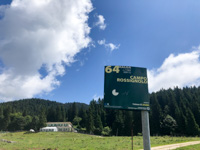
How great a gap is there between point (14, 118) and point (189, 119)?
4169 inches

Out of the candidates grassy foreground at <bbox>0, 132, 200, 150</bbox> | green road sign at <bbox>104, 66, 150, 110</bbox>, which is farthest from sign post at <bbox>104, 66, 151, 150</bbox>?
grassy foreground at <bbox>0, 132, 200, 150</bbox>

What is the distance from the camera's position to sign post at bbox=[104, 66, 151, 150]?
1267 cm

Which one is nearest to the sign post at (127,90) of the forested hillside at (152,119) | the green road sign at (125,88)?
the green road sign at (125,88)

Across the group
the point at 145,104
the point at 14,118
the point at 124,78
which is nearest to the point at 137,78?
the point at 124,78

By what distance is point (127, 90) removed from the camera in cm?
1302

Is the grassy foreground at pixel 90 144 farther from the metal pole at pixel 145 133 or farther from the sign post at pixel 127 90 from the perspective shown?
the sign post at pixel 127 90

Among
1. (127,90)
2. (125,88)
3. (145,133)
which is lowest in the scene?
(145,133)

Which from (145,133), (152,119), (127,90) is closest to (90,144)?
(145,133)

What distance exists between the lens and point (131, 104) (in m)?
12.8

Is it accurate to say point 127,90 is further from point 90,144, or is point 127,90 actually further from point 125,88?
point 90,144

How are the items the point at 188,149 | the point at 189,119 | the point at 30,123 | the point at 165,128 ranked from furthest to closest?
the point at 30,123 < the point at 165,128 < the point at 189,119 < the point at 188,149

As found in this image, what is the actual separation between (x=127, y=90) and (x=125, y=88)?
23cm

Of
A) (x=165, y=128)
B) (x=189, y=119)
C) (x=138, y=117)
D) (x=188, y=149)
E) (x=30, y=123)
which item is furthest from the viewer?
(x=30, y=123)

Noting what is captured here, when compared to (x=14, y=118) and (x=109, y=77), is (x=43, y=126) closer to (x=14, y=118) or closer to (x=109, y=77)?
(x=14, y=118)
